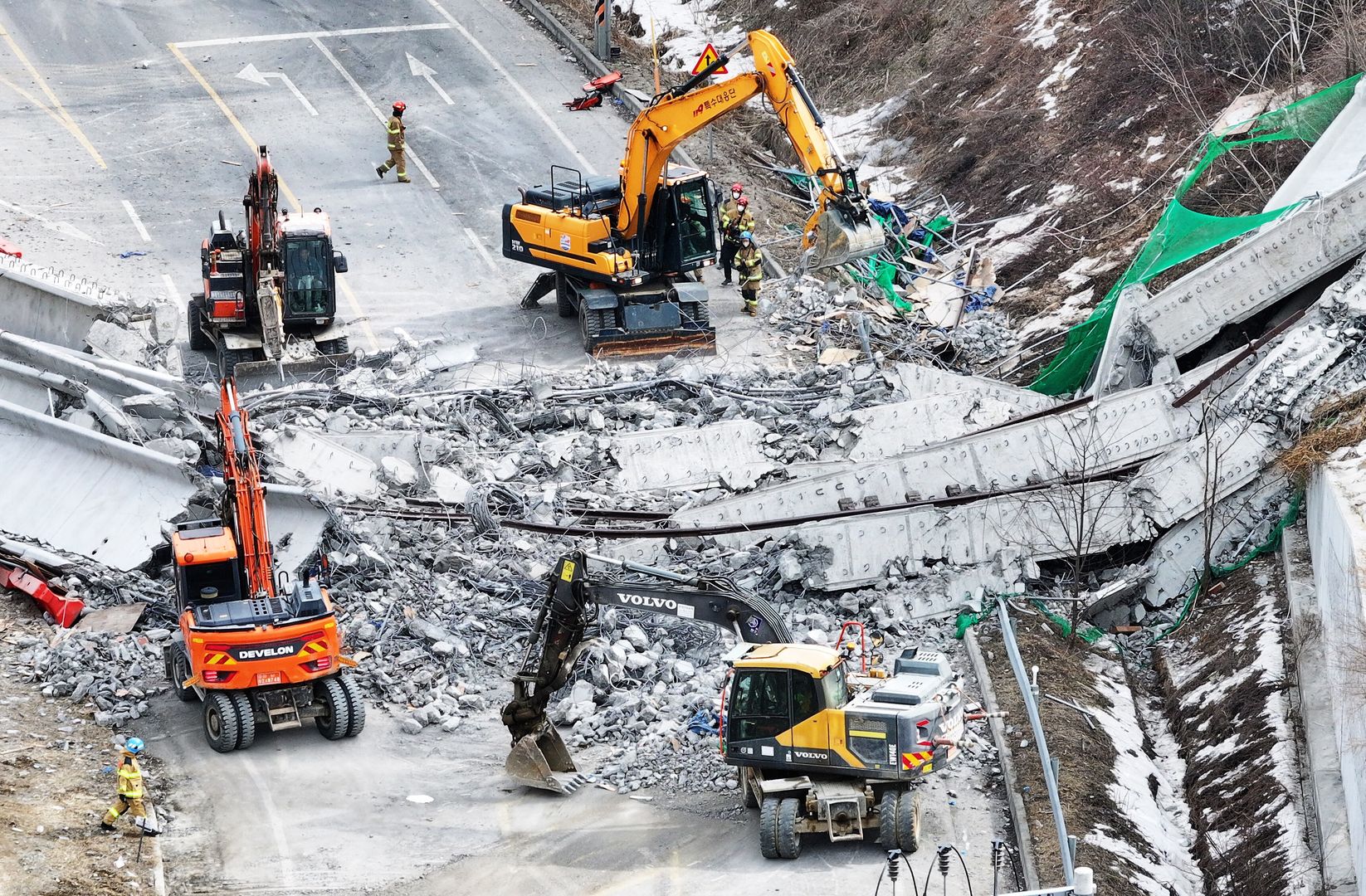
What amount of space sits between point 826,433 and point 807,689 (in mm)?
7727

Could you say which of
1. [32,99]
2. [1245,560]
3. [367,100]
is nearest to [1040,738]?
[1245,560]

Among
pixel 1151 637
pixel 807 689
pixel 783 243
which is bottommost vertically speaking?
pixel 1151 637

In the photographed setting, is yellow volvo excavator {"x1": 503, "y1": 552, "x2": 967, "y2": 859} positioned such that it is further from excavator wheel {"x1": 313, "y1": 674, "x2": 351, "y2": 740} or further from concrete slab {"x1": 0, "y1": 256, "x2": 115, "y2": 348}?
concrete slab {"x1": 0, "y1": 256, "x2": 115, "y2": 348}

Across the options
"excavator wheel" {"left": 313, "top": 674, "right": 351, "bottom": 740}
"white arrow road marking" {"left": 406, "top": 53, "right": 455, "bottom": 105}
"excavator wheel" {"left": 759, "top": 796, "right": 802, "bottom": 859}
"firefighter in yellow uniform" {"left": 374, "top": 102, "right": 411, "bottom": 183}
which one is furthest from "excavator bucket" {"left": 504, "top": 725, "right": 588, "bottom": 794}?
"white arrow road marking" {"left": 406, "top": 53, "right": 455, "bottom": 105}

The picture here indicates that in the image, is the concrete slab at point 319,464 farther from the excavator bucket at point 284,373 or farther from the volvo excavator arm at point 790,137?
the volvo excavator arm at point 790,137

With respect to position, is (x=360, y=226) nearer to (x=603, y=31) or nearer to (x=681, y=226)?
(x=681, y=226)

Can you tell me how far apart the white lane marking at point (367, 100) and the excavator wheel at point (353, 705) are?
16.4 meters

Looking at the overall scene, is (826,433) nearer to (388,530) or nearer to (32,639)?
(388,530)

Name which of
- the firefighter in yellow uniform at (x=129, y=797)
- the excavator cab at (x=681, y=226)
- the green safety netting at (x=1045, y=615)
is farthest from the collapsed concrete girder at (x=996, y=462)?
the firefighter in yellow uniform at (x=129, y=797)

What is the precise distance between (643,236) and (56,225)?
33.9ft

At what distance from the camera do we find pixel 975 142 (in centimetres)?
3347

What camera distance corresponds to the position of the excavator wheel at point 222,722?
723 inches

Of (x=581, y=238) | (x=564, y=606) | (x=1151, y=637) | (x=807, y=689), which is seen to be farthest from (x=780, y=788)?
(x=581, y=238)

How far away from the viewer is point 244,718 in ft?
60.5
